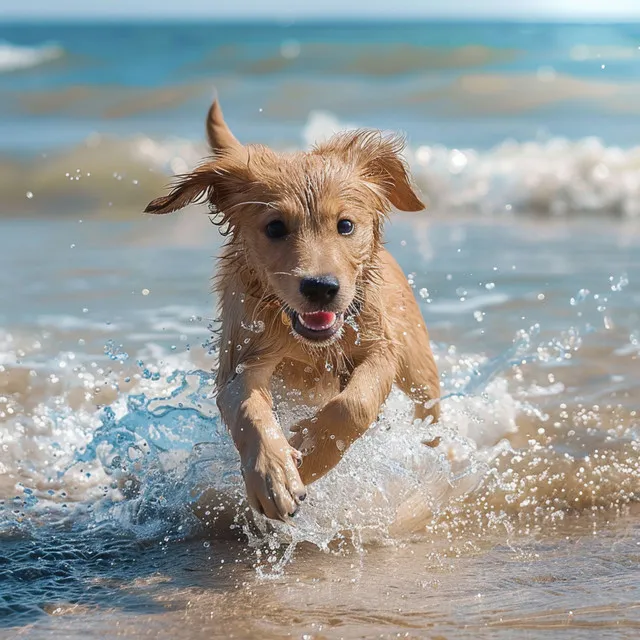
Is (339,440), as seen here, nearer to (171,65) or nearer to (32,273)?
(32,273)

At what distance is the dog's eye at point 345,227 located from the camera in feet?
11.7

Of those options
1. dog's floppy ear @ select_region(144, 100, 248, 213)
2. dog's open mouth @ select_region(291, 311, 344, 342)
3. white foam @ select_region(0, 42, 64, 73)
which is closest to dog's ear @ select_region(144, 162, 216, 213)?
dog's floppy ear @ select_region(144, 100, 248, 213)

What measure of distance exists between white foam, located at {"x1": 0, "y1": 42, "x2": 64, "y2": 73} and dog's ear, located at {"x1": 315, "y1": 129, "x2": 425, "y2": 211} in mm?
18530

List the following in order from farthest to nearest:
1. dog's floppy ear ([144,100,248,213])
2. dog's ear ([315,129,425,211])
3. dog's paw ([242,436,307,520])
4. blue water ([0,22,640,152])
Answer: blue water ([0,22,640,152]) → dog's ear ([315,129,425,211]) → dog's floppy ear ([144,100,248,213]) → dog's paw ([242,436,307,520])

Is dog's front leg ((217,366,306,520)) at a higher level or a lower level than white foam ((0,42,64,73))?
lower

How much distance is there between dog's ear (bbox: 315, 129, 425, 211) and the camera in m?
3.82

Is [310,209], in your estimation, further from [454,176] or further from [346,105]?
[346,105]

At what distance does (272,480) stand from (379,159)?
1.33 m

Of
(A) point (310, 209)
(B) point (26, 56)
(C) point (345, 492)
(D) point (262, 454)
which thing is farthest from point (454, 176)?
(B) point (26, 56)

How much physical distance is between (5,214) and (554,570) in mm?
8493

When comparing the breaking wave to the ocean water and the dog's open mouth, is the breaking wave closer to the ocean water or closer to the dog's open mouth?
the ocean water

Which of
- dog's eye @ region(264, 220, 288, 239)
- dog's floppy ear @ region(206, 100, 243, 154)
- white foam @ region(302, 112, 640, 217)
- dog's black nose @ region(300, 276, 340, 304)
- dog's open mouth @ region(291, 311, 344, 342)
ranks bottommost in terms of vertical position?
dog's open mouth @ region(291, 311, 344, 342)

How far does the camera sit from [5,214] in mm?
10703

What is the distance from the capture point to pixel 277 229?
11.5 feet
